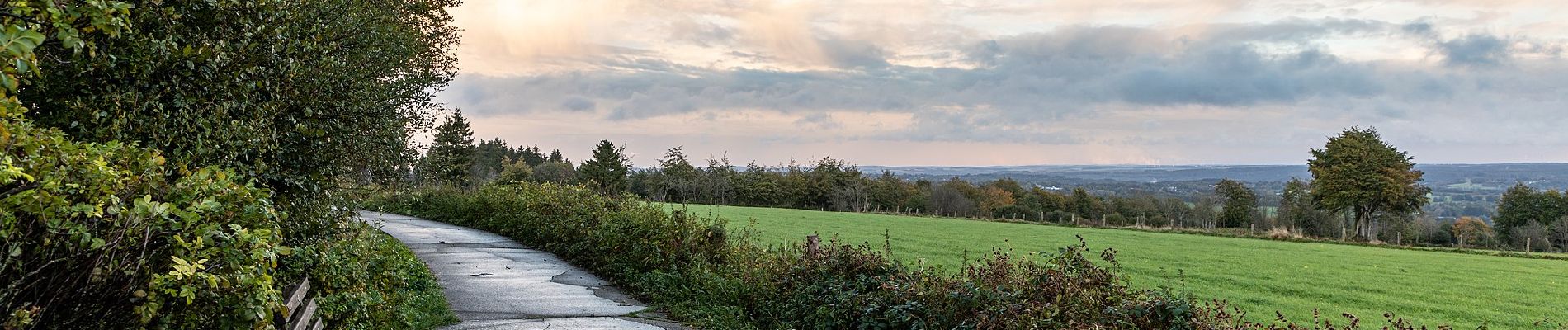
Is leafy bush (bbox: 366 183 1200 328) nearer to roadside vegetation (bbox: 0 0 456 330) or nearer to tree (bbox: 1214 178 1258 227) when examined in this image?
roadside vegetation (bbox: 0 0 456 330)

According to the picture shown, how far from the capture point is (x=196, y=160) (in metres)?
5.80

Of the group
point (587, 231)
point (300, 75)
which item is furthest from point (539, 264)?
point (300, 75)

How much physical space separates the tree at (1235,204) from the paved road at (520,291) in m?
75.7

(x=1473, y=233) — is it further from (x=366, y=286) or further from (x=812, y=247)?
(x=366, y=286)

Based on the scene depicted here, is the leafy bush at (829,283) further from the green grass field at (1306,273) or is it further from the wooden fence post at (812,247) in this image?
the green grass field at (1306,273)

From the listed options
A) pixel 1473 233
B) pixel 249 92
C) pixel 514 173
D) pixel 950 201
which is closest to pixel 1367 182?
pixel 1473 233

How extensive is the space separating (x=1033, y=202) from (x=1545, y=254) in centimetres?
5339

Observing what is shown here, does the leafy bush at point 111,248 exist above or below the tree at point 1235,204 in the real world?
below

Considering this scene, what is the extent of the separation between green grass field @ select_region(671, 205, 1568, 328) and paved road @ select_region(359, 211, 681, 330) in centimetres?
295

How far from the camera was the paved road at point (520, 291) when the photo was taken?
924 cm

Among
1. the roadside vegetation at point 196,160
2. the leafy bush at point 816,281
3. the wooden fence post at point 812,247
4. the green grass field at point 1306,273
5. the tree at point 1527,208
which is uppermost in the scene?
the tree at point 1527,208

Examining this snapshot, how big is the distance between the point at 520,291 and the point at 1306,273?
2519 cm

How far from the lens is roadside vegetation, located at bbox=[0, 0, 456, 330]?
3251mm

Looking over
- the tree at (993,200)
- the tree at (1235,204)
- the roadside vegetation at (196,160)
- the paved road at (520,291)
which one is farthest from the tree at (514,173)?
the tree at (1235,204)
